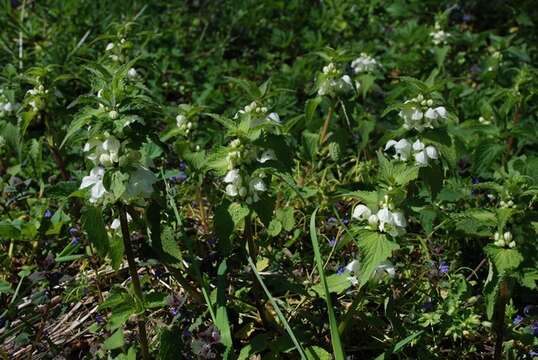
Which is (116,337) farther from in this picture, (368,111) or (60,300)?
(368,111)

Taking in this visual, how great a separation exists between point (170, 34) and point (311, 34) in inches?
40.4

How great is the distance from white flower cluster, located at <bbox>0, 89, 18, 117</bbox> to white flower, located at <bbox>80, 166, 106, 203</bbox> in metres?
1.27

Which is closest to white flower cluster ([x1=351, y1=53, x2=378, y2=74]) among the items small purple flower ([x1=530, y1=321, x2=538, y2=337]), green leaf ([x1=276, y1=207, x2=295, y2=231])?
green leaf ([x1=276, y1=207, x2=295, y2=231])

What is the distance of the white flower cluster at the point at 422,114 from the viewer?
221cm

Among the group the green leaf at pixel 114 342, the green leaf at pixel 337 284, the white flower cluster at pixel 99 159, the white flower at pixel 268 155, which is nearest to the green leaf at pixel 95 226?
the white flower cluster at pixel 99 159

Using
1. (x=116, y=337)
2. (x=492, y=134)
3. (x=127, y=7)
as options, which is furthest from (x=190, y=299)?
(x=127, y=7)

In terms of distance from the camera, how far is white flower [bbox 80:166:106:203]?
186cm

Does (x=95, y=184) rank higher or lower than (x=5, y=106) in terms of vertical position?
higher

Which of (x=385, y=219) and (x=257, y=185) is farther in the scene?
(x=257, y=185)

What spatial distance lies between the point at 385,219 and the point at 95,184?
84 centimetres

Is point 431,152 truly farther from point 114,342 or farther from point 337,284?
point 114,342

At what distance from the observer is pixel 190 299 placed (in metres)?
2.54

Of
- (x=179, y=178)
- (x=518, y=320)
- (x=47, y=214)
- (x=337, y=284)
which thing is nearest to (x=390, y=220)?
(x=337, y=284)

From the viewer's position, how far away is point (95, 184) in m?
1.89
